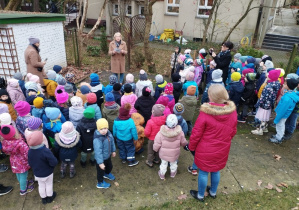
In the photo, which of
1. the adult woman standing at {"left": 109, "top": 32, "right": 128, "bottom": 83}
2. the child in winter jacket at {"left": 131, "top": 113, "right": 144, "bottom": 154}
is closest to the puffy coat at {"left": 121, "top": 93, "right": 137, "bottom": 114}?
the child in winter jacket at {"left": 131, "top": 113, "right": 144, "bottom": 154}

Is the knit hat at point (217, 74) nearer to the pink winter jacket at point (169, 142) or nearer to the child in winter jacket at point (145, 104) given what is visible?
the child in winter jacket at point (145, 104)

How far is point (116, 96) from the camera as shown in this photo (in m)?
5.21

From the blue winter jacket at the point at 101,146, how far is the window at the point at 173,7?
17074 mm

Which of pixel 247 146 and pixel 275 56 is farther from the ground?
pixel 275 56

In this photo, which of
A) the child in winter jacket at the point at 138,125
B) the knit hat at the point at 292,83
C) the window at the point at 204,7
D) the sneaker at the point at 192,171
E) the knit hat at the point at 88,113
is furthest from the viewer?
the window at the point at 204,7

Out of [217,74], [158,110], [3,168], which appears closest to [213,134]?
[158,110]

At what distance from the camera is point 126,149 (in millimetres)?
4398

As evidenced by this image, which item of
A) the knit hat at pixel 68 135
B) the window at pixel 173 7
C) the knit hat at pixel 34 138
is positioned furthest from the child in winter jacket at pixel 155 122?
the window at pixel 173 7

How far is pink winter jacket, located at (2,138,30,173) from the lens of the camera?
3.40m

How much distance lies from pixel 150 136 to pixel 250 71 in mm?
3821

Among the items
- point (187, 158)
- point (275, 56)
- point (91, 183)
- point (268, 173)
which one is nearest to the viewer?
point (91, 183)

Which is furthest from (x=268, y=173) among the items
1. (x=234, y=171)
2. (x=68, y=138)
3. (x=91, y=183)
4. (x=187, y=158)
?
(x=68, y=138)

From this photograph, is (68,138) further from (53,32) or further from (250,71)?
(53,32)

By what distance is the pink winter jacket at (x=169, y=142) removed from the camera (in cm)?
370
